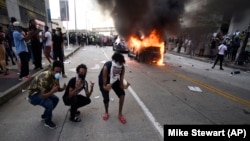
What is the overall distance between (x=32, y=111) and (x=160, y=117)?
2719mm

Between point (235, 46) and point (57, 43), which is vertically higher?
point (57, 43)

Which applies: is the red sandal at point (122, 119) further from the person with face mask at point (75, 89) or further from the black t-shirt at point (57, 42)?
the black t-shirt at point (57, 42)

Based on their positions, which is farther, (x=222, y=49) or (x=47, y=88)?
(x=222, y=49)

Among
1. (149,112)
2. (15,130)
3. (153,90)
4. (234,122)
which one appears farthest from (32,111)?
(234,122)

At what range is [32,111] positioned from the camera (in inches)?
186

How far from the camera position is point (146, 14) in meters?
14.4

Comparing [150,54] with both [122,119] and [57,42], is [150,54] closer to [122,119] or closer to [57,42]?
[57,42]

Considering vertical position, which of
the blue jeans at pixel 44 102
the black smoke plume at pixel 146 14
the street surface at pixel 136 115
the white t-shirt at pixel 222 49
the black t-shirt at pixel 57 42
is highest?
the black smoke plume at pixel 146 14

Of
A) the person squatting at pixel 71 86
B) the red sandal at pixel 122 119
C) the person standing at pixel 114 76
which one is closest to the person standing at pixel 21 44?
the person squatting at pixel 71 86

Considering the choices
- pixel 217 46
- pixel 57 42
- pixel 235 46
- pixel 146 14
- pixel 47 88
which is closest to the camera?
pixel 47 88

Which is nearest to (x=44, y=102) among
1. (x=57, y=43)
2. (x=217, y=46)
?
(x=57, y=43)

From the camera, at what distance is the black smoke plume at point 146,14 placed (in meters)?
13.6

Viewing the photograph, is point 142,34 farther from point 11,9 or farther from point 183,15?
point 11,9

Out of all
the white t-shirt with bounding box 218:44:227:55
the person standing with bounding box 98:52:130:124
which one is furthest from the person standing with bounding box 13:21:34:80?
the white t-shirt with bounding box 218:44:227:55
